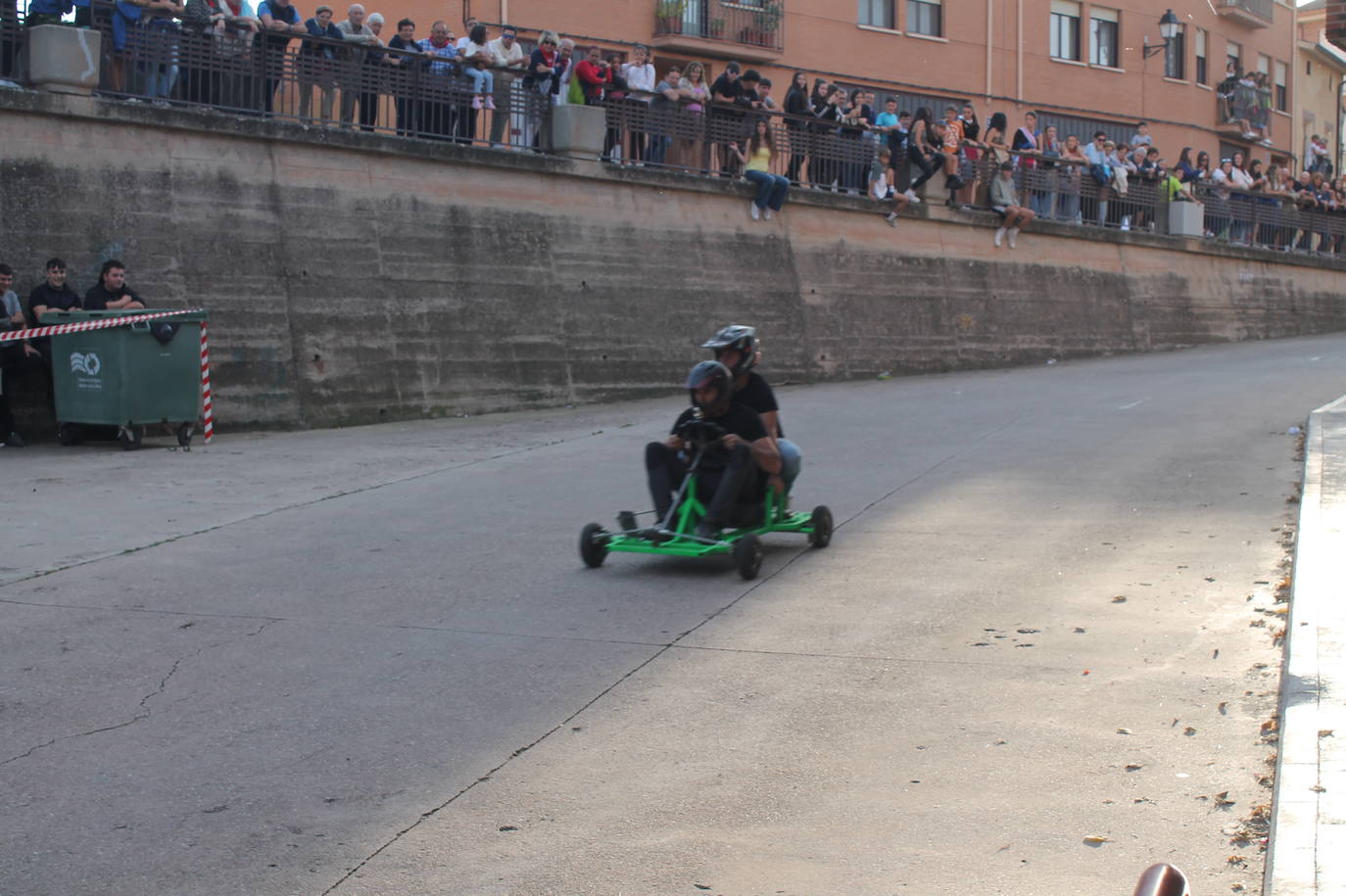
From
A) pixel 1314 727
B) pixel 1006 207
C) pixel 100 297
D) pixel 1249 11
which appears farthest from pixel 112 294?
pixel 1249 11

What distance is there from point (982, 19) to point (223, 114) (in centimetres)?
2403

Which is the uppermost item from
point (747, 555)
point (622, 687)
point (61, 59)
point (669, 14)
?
point (669, 14)

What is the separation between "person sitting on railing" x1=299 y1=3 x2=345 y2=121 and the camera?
56.5 ft

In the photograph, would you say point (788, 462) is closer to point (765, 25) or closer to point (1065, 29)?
point (765, 25)

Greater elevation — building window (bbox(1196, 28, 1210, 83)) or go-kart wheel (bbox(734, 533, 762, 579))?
building window (bbox(1196, 28, 1210, 83))

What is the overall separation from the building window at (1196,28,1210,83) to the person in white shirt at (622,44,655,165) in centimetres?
2600

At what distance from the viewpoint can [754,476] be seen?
30.0 feet

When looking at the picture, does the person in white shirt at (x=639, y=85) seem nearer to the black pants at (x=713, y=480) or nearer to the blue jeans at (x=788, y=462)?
the blue jeans at (x=788, y=462)

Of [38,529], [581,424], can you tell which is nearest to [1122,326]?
[581,424]

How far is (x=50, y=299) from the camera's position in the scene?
14305 millimetres

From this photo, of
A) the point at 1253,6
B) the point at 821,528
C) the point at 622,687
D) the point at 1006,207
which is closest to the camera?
the point at 622,687

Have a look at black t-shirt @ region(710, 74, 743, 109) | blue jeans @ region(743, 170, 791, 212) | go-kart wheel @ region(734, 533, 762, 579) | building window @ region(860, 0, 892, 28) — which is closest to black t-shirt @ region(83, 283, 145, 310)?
go-kart wheel @ region(734, 533, 762, 579)

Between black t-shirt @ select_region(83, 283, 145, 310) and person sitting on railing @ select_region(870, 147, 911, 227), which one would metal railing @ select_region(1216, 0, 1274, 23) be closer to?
person sitting on railing @ select_region(870, 147, 911, 227)

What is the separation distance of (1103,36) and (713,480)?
3406cm
